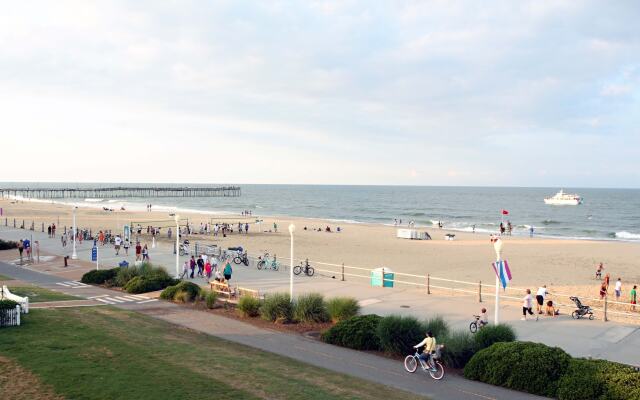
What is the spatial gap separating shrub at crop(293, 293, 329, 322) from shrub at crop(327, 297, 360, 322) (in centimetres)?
23

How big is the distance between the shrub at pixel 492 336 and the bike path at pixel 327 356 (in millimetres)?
1243

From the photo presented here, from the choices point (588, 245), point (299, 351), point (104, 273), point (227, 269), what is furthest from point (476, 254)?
point (299, 351)

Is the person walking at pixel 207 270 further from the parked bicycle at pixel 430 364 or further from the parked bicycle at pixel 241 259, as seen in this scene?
the parked bicycle at pixel 430 364

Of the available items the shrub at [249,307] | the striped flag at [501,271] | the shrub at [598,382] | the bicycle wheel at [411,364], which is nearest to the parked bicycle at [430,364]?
the bicycle wheel at [411,364]

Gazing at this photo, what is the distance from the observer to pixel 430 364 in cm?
1162

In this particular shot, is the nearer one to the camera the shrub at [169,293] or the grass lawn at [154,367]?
the grass lawn at [154,367]

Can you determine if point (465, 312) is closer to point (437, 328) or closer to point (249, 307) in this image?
point (437, 328)

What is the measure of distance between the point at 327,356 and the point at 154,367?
14.6ft

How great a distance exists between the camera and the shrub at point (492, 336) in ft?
41.7

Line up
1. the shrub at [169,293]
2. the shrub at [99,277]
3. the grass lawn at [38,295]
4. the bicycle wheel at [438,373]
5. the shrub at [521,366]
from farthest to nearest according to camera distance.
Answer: the shrub at [99,277] < the shrub at [169,293] < the grass lawn at [38,295] < the bicycle wheel at [438,373] < the shrub at [521,366]

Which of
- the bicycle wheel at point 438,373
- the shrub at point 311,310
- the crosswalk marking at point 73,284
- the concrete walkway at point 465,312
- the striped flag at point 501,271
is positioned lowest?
the crosswalk marking at point 73,284

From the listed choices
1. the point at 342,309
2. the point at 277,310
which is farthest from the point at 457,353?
the point at 277,310

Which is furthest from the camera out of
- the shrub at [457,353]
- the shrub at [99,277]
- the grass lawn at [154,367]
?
the shrub at [99,277]

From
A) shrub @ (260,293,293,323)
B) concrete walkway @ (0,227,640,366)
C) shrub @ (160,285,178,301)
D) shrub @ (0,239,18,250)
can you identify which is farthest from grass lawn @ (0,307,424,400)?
shrub @ (0,239,18,250)
